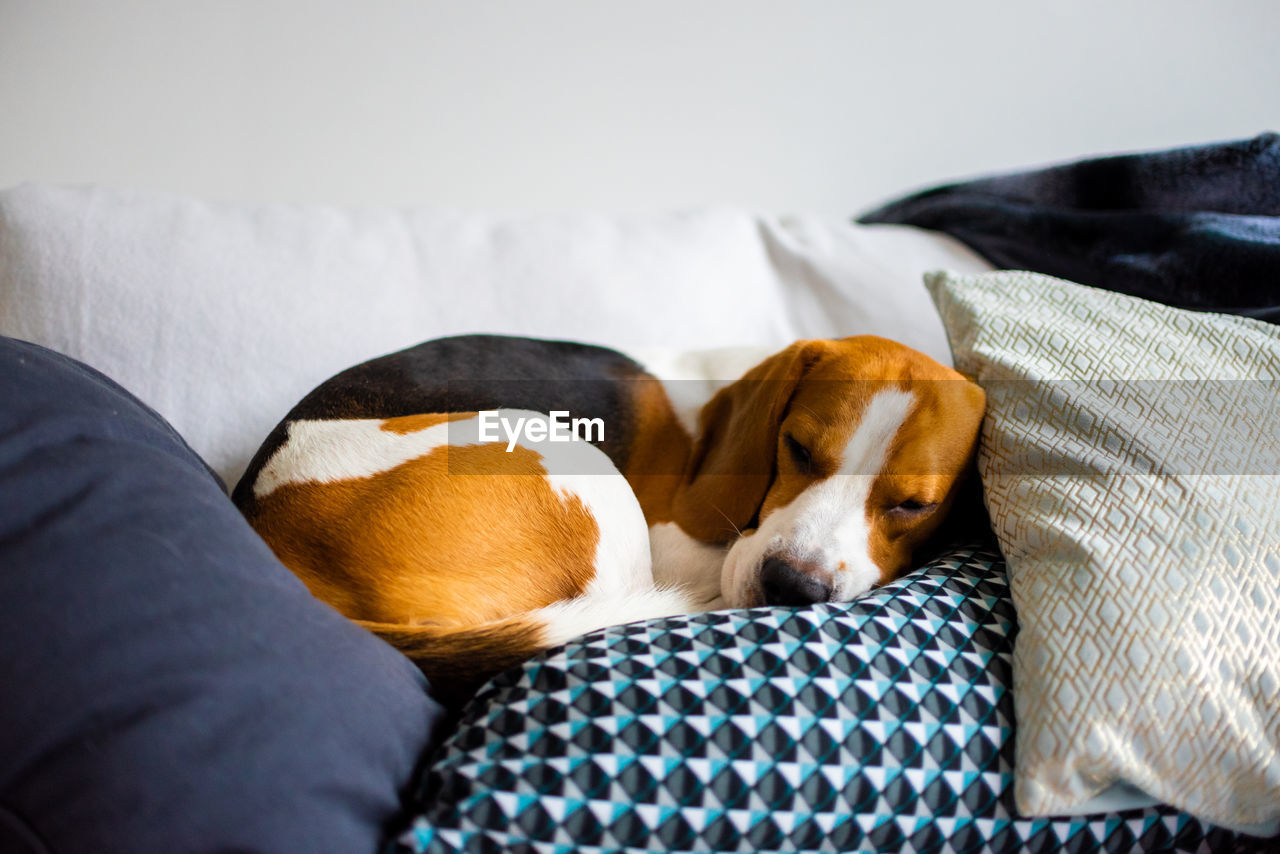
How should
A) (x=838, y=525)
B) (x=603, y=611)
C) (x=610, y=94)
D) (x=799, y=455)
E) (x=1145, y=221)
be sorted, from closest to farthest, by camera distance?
(x=603, y=611) < (x=838, y=525) < (x=799, y=455) < (x=1145, y=221) < (x=610, y=94)

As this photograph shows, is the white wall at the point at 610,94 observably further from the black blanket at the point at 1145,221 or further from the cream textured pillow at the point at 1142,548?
the cream textured pillow at the point at 1142,548

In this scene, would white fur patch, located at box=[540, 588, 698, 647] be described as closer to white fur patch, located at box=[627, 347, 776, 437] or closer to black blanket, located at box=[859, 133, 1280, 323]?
white fur patch, located at box=[627, 347, 776, 437]

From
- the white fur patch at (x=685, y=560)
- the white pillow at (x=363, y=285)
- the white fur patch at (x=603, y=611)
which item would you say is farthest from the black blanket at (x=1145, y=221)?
the white fur patch at (x=603, y=611)

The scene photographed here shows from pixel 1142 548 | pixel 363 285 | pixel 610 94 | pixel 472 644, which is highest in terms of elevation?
pixel 610 94

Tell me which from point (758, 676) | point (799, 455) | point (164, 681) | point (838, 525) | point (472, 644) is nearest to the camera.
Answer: point (164, 681)

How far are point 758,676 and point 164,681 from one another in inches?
26.6

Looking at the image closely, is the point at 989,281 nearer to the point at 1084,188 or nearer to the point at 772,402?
the point at 772,402

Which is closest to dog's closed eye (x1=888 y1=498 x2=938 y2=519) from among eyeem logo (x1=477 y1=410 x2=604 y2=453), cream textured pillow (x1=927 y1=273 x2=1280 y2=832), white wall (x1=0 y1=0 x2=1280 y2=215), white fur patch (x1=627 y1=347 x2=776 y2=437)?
cream textured pillow (x1=927 y1=273 x2=1280 y2=832)

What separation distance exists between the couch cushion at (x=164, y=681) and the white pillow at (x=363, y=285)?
656 mm

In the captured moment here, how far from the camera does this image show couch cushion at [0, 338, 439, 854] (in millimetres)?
813

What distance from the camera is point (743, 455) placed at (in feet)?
5.04

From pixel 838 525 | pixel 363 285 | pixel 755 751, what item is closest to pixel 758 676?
pixel 755 751

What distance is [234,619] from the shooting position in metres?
0.91

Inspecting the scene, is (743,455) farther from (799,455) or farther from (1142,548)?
(1142,548)
